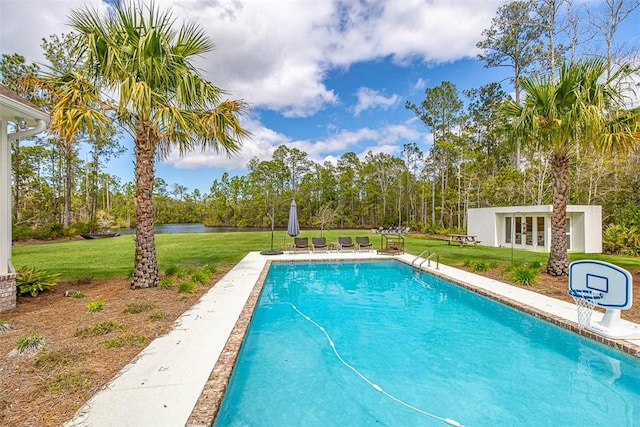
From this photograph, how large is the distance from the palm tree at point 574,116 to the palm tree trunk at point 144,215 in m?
8.51

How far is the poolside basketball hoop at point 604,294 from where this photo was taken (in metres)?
4.07

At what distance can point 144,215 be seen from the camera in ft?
20.8

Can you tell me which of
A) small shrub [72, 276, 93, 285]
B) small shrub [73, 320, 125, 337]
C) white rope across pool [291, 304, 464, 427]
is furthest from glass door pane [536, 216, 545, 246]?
small shrub [72, 276, 93, 285]

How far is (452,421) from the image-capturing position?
292 centimetres

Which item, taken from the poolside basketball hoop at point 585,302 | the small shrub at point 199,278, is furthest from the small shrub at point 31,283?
the poolside basketball hoop at point 585,302

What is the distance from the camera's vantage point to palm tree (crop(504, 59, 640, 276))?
657 centimetres

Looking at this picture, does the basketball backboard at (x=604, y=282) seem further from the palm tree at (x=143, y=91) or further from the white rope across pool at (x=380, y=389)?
the palm tree at (x=143, y=91)

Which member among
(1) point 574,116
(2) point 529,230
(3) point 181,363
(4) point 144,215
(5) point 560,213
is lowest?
(3) point 181,363

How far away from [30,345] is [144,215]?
3151 mm

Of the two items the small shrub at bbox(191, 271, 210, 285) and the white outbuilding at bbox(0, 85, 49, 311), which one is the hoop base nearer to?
the small shrub at bbox(191, 271, 210, 285)

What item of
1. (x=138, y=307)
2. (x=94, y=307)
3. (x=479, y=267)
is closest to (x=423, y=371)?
(x=138, y=307)

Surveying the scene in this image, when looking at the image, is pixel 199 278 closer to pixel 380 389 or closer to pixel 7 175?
pixel 7 175

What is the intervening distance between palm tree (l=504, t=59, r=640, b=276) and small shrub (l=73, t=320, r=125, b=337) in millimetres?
9094

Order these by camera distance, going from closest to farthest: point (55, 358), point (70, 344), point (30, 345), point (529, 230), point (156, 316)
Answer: point (55, 358), point (30, 345), point (70, 344), point (156, 316), point (529, 230)
